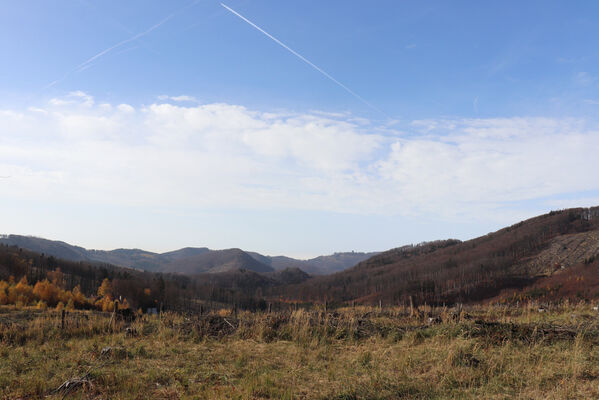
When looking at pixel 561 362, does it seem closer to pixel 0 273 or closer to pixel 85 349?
pixel 85 349

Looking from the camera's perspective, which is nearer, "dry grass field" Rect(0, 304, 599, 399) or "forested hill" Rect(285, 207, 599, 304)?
"dry grass field" Rect(0, 304, 599, 399)

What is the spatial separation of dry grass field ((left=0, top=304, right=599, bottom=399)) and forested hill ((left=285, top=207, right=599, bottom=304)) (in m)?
56.8

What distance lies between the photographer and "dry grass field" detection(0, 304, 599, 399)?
6.82 metres

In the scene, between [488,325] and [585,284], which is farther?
[585,284]

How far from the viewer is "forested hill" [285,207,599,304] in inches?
3637

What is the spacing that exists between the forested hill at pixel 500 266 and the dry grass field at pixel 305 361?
56.8 meters

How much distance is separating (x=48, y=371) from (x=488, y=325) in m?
11.8

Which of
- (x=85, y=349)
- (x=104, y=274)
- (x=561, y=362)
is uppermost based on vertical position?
(x=561, y=362)

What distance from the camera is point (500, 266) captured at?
4510 inches

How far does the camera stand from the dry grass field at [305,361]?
6.82 m

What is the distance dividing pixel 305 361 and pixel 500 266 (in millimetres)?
123686

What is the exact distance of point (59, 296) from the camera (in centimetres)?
6216

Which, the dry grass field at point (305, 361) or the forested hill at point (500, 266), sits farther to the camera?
the forested hill at point (500, 266)

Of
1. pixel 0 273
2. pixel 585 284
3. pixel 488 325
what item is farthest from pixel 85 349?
pixel 0 273
